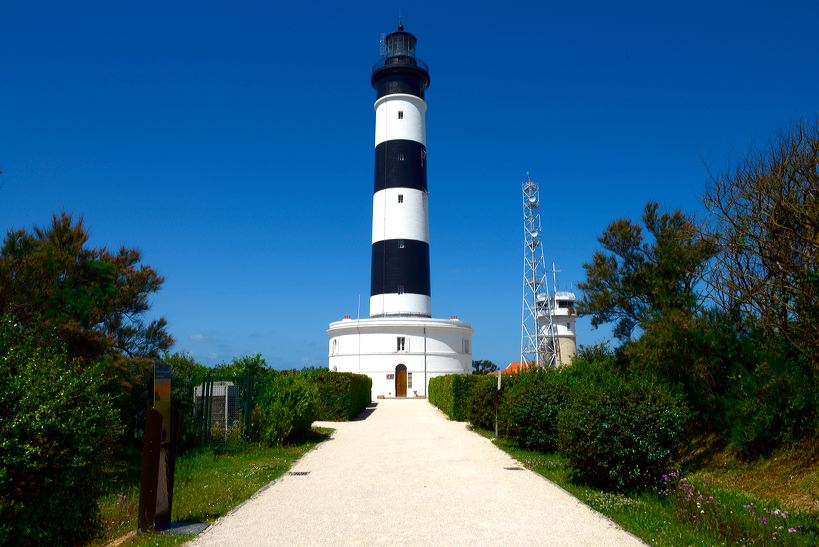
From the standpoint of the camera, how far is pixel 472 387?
21469mm

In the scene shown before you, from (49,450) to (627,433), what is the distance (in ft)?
22.9

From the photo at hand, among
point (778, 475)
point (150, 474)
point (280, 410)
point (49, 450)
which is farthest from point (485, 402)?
point (49, 450)

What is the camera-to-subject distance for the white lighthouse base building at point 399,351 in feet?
123

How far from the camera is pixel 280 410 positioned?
14.3 metres

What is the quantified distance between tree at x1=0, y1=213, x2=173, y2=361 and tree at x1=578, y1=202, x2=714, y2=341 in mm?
10557

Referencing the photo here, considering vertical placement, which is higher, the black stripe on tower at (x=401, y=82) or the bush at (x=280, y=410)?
the black stripe on tower at (x=401, y=82)

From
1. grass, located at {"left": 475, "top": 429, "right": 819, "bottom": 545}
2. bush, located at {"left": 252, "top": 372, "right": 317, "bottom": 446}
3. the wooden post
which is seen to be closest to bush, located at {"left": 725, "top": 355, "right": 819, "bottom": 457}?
grass, located at {"left": 475, "top": 429, "right": 819, "bottom": 545}

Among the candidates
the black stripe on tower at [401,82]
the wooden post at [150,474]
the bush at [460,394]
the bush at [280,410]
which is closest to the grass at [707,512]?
the wooden post at [150,474]

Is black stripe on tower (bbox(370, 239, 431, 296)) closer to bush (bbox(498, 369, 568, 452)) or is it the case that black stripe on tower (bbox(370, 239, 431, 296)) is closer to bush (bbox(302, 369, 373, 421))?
bush (bbox(302, 369, 373, 421))

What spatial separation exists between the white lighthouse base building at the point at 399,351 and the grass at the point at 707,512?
27.7 meters

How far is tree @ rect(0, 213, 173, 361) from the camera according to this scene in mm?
8641

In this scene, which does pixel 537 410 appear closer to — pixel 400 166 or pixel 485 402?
pixel 485 402

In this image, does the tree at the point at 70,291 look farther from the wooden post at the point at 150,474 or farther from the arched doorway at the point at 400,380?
the arched doorway at the point at 400,380

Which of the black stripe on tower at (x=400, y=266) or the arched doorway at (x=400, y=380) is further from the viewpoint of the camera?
the arched doorway at (x=400, y=380)
